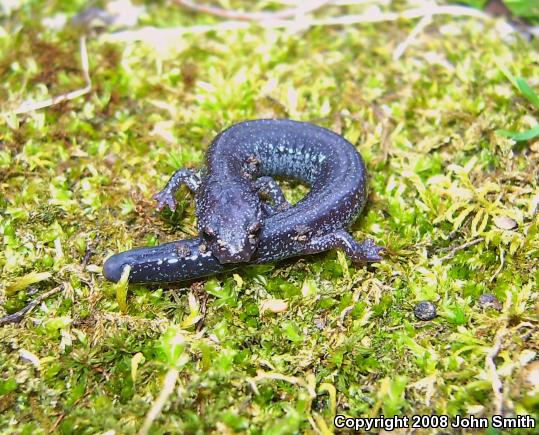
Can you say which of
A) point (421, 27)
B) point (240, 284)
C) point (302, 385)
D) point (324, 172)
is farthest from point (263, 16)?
point (302, 385)

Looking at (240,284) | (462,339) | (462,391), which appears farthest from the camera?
(240,284)

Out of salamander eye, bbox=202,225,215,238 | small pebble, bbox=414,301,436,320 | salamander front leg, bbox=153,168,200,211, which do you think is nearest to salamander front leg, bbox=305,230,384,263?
small pebble, bbox=414,301,436,320

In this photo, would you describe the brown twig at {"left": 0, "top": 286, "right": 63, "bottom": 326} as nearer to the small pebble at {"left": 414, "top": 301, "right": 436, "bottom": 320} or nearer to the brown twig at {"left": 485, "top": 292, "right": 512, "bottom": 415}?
the small pebble at {"left": 414, "top": 301, "right": 436, "bottom": 320}

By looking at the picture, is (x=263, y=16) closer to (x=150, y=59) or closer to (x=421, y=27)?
(x=150, y=59)

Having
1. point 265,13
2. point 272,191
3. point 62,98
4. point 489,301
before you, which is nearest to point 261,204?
point 272,191

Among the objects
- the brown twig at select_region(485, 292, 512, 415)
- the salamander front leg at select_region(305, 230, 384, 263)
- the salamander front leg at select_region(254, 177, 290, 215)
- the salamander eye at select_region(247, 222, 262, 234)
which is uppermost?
the salamander eye at select_region(247, 222, 262, 234)

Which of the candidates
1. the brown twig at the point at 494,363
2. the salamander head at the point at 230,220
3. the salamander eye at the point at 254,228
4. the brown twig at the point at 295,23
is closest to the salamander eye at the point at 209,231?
the salamander head at the point at 230,220
